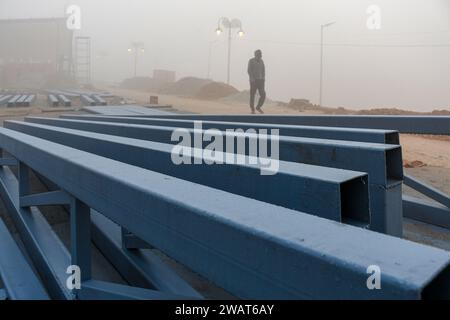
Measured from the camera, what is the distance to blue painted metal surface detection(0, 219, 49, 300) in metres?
2.39

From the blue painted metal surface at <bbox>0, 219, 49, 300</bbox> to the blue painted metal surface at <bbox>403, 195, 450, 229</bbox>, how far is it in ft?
9.79

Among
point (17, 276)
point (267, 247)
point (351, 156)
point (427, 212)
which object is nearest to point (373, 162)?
point (351, 156)

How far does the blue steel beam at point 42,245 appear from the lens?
2.36m

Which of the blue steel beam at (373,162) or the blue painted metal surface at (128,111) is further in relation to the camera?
the blue painted metal surface at (128,111)

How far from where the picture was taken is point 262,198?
136 centimetres

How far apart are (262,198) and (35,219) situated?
2.37 metres

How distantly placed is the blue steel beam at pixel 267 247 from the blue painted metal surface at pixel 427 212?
2.93 m

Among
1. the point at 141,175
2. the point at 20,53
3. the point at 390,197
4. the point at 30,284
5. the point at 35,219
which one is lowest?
the point at 30,284

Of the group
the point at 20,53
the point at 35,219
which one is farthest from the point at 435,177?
the point at 20,53

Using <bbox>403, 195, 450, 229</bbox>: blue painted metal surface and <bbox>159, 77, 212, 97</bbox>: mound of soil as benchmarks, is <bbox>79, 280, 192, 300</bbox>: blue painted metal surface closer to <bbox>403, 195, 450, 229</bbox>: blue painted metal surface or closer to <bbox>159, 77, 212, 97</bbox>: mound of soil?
<bbox>403, 195, 450, 229</bbox>: blue painted metal surface

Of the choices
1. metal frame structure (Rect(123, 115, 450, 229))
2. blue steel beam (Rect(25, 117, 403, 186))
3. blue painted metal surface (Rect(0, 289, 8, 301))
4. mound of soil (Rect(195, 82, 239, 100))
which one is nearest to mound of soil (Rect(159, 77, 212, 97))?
mound of soil (Rect(195, 82, 239, 100))

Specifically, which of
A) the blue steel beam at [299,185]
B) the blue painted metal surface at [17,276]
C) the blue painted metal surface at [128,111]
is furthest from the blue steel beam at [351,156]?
the blue painted metal surface at [128,111]

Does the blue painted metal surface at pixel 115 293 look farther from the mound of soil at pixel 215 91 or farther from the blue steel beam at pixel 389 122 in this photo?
the mound of soil at pixel 215 91
